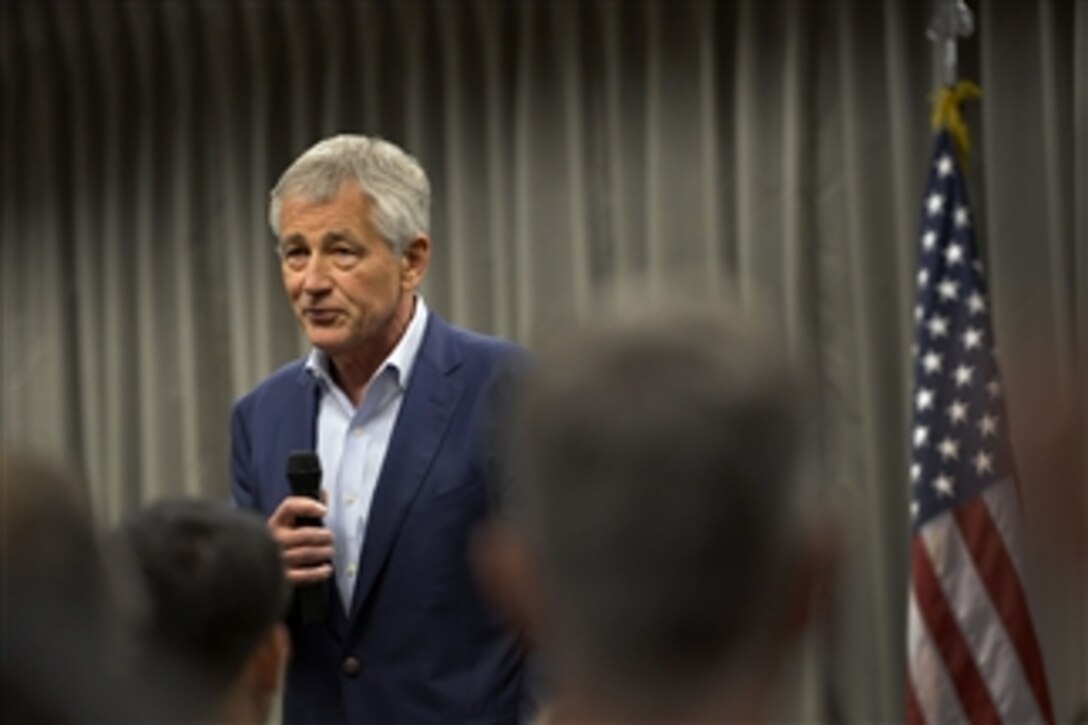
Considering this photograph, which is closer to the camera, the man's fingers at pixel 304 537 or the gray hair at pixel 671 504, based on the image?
the gray hair at pixel 671 504

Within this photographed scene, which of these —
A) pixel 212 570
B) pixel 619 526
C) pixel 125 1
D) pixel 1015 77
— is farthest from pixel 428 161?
pixel 619 526

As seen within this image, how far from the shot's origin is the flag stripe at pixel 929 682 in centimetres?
474

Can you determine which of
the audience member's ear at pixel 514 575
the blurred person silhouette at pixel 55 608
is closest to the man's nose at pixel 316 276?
the blurred person silhouette at pixel 55 608

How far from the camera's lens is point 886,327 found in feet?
18.1

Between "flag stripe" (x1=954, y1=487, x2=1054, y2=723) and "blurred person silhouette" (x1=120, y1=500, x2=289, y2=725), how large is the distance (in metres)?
3.19

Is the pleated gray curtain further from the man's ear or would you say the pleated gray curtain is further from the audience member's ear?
the audience member's ear

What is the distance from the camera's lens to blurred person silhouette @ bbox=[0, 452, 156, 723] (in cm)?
142

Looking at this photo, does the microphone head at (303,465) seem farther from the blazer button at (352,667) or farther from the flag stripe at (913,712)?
the flag stripe at (913,712)

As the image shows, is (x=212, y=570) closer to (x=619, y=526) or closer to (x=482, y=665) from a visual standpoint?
(x=619, y=526)

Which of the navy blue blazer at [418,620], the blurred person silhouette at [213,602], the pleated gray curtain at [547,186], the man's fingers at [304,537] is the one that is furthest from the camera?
the pleated gray curtain at [547,186]

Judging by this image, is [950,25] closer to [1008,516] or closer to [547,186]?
[1008,516]

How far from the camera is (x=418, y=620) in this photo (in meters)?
3.48

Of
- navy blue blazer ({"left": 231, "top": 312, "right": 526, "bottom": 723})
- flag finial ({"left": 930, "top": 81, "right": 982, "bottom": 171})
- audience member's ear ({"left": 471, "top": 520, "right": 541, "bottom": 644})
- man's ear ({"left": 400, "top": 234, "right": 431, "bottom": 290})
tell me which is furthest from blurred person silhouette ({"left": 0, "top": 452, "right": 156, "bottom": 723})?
flag finial ({"left": 930, "top": 81, "right": 982, "bottom": 171})

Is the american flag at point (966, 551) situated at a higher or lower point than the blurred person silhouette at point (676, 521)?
lower
